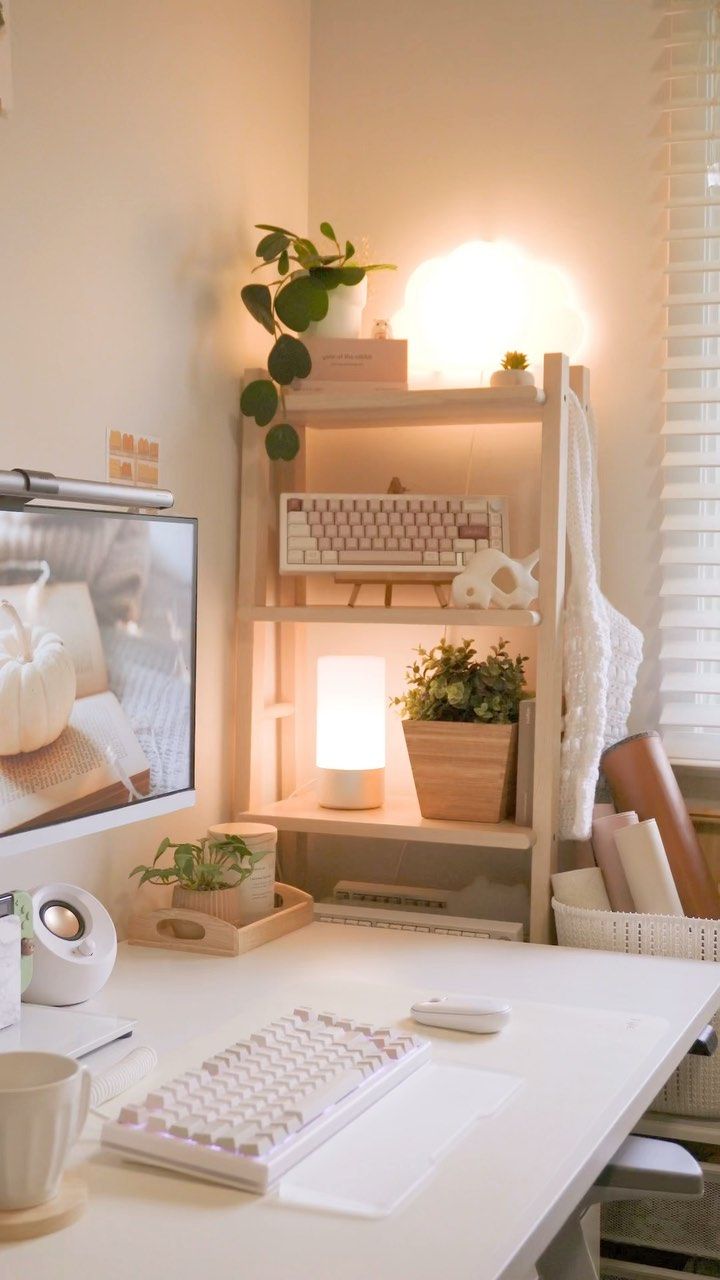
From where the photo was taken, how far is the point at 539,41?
230 cm

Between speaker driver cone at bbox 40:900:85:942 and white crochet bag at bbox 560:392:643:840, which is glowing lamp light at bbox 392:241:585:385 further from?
speaker driver cone at bbox 40:900:85:942

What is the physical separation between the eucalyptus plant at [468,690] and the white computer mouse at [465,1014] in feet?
2.17

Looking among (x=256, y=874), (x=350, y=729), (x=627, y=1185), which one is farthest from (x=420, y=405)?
(x=627, y=1185)

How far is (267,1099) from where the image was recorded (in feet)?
3.89

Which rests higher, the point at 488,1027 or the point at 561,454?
the point at 561,454

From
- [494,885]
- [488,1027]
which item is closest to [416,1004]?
[488,1027]

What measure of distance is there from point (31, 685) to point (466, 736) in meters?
0.89

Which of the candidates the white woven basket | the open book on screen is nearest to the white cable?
the open book on screen

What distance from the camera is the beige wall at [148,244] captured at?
166cm

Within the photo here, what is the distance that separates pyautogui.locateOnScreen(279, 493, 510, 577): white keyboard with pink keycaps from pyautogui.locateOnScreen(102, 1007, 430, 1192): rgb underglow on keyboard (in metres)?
0.90

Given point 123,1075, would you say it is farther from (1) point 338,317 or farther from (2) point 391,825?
(1) point 338,317

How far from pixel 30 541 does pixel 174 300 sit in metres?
0.79

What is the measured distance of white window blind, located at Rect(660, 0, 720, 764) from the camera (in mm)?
2199

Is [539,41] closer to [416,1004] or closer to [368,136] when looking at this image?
[368,136]
